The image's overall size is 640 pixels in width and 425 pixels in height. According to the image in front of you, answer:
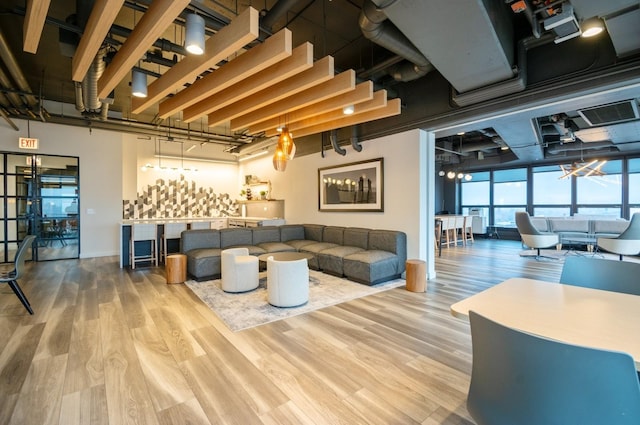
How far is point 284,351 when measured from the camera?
2645mm

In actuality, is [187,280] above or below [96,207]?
below

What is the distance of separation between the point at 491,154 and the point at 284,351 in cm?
1081

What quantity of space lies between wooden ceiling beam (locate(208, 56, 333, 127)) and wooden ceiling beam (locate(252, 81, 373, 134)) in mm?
634

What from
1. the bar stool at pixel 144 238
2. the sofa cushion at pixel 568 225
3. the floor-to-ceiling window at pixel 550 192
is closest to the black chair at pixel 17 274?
the bar stool at pixel 144 238

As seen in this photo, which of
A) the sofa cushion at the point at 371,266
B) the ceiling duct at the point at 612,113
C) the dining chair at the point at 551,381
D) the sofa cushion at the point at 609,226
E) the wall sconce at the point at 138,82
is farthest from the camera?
the sofa cushion at the point at 609,226

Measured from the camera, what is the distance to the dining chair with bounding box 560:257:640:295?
1.84 meters

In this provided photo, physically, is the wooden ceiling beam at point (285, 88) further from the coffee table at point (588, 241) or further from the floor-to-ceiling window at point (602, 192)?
the floor-to-ceiling window at point (602, 192)

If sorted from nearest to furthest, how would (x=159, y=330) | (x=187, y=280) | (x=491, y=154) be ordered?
(x=159, y=330), (x=187, y=280), (x=491, y=154)

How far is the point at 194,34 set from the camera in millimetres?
2600

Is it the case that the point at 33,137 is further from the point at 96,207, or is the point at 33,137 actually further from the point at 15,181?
the point at 96,207

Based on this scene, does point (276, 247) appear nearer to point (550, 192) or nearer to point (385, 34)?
point (385, 34)

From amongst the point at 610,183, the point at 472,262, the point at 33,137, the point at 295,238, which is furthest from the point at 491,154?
the point at 33,137

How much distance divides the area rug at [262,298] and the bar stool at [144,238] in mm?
2067

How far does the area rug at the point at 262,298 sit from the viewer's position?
341 centimetres
